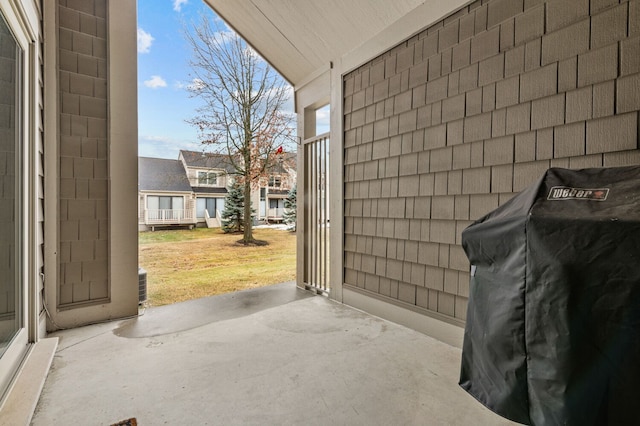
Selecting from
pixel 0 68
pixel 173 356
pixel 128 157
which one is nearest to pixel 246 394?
pixel 173 356

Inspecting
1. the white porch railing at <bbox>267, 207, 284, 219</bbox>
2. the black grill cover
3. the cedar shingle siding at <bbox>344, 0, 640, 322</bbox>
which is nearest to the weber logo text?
the black grill cover

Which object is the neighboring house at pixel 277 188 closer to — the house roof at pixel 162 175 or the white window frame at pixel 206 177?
the white window frame at pixel 206 177

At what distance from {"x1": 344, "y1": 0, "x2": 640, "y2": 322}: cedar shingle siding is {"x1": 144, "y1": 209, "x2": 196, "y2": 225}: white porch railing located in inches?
170

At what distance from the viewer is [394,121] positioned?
2873 mm

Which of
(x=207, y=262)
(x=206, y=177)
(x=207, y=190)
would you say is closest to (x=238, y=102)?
(x=206, y=177)

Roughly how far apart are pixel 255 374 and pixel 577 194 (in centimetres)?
189

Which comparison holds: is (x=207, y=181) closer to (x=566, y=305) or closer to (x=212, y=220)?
(x=212, y=220)

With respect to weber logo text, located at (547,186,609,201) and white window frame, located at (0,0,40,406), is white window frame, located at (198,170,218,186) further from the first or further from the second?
weber logo text, located at (547,186,609,201)

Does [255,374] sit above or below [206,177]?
below

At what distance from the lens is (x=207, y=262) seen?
5828 mm

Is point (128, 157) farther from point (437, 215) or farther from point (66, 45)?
point (437, 215)

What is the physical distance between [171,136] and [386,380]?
5533 millimetres

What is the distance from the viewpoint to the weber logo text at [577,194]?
1.04 meters

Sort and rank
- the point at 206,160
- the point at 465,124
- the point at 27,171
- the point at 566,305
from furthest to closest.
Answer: the point at 206,160 < the point at 465,124 < the point at 27,171 < the point at 566,305
